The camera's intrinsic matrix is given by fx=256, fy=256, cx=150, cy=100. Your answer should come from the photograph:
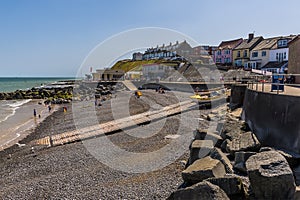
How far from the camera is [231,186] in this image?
4953 millimetres

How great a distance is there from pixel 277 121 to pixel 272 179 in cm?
316

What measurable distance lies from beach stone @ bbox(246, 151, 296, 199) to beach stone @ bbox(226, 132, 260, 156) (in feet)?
6.55

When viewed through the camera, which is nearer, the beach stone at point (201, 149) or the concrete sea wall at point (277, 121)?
the concrete sea wall at point (277, 121)

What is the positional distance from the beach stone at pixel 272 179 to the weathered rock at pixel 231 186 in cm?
31

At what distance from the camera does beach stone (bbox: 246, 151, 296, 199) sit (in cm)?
445

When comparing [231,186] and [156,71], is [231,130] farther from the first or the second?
[156,71]

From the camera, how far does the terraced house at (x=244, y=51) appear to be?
4459 centimetres

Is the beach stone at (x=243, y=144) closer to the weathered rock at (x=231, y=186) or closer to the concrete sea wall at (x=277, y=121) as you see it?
the concrete sea wall at (x=277, y=121)

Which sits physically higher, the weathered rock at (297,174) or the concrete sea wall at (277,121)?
the concrete sea wall at (277,121)

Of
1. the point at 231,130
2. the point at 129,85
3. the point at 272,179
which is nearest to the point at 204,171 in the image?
the point at 272,179

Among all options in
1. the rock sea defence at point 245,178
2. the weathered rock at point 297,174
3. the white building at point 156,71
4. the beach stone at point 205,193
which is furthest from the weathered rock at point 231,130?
the white building at point 156,71

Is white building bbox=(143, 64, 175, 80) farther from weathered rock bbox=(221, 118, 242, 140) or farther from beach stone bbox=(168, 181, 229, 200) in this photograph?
beach stone bbox=(168, 181, 229, 200)

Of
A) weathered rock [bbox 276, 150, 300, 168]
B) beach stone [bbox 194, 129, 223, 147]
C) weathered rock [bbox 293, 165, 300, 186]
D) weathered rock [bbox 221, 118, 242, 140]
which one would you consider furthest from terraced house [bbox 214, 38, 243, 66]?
weathered rock [bbox 293, 165, 300, 186]

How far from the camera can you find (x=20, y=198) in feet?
24.6
